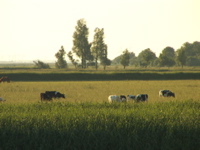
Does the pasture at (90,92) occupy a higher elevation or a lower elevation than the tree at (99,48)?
lower

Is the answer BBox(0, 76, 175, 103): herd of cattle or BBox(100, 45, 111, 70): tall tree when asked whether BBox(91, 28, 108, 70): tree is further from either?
BBox(0, 76, 175, 103): herd of cattle

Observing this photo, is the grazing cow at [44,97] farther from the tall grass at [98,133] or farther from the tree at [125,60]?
the tree at [125,60]

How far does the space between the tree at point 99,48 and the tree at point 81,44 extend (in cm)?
276

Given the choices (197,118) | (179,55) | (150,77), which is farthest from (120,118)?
(179,55)

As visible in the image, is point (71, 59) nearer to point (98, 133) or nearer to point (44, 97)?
point (44, 97)

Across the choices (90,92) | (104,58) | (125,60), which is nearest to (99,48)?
(104,58)

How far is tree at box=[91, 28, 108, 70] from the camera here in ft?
352

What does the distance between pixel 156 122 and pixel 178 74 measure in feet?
172

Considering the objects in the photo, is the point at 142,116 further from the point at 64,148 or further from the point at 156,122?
the point at 64,148

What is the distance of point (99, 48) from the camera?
108 meters

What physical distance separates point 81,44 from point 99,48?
7.65m

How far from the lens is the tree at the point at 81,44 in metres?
109

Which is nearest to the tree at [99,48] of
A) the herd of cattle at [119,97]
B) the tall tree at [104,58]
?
the tall tree at [104,58]

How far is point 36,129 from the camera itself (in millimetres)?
10422
